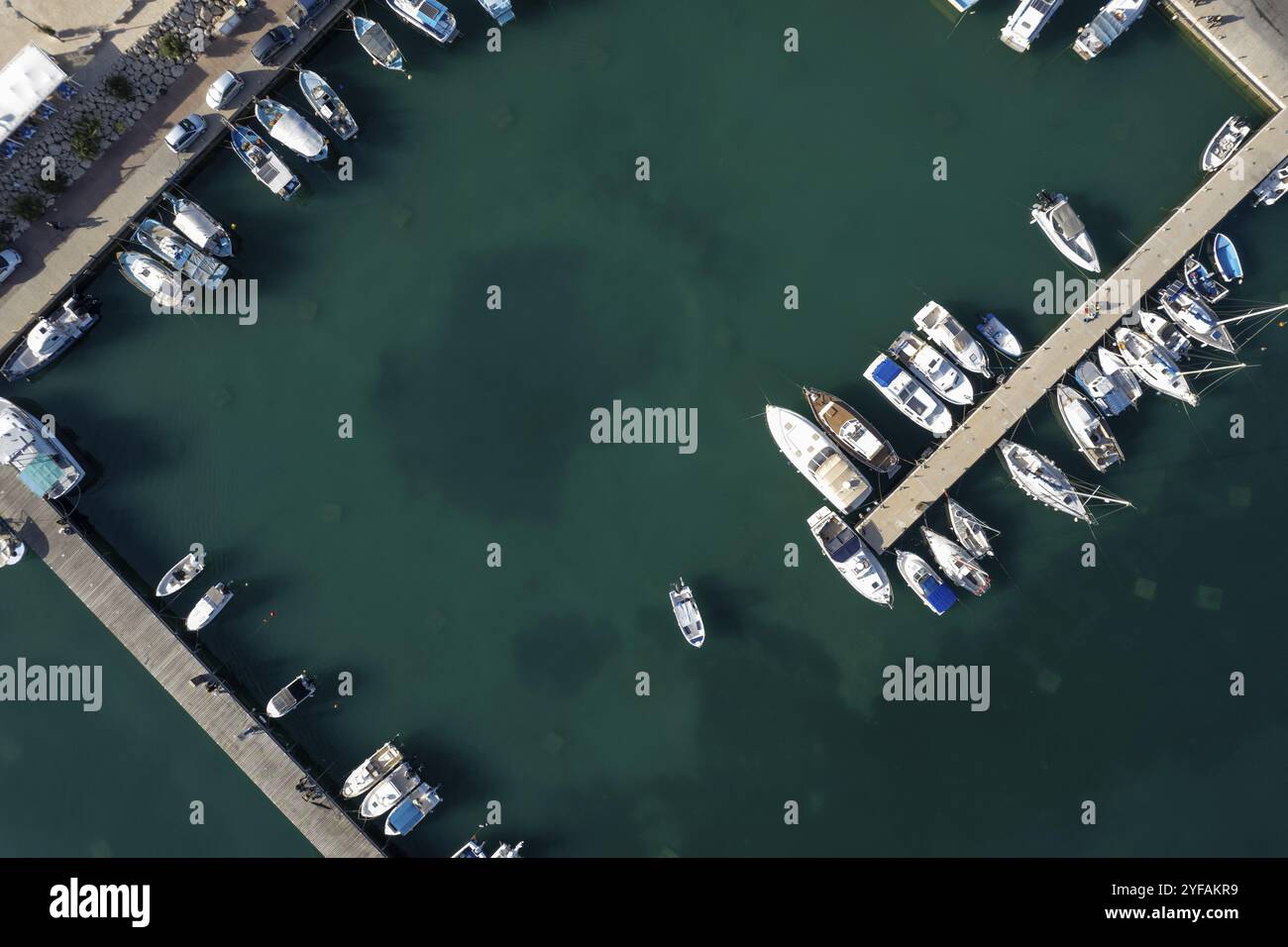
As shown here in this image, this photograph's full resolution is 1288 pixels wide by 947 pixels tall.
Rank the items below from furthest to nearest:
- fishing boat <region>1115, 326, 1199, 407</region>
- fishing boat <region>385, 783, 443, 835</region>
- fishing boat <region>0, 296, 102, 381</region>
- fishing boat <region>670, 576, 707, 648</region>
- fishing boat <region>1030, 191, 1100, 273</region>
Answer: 1. fishing boat <region>385, 783, 443, 835</region>
2. fishing boat <region>670, 576, 707, 648</region>
3. fishing boat <region>1115, 326, 1199, 407</region>
4. fishing boat <region>1030, 191, 1100, 273</region>
5. fishing boat <region>0, 296, 102, 381</region>

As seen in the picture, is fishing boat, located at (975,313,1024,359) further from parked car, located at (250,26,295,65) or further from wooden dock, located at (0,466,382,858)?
wooden dock, located at (0,466,382,858)

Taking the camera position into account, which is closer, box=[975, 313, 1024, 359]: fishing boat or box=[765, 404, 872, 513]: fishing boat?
A: box=[765, 404, 872, 513]: fishing boat

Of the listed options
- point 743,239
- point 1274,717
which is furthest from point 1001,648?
point 743,239

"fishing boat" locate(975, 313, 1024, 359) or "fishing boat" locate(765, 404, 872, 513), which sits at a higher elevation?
"fishing boat" locate(975, 313, 1024, 359)

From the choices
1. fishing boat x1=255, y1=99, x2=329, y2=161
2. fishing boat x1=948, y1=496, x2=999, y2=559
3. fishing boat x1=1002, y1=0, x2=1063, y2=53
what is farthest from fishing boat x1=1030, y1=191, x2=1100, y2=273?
fishing boat x1=255, y1=99, x2=329, y2=161

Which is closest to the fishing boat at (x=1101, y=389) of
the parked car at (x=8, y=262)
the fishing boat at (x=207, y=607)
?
the fishing boat at (x=207, y=607)

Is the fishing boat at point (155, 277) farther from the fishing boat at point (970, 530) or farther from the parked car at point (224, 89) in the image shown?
the fishing boat at point (970, 530)

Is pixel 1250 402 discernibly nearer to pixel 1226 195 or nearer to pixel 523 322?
pixel 1226 195
